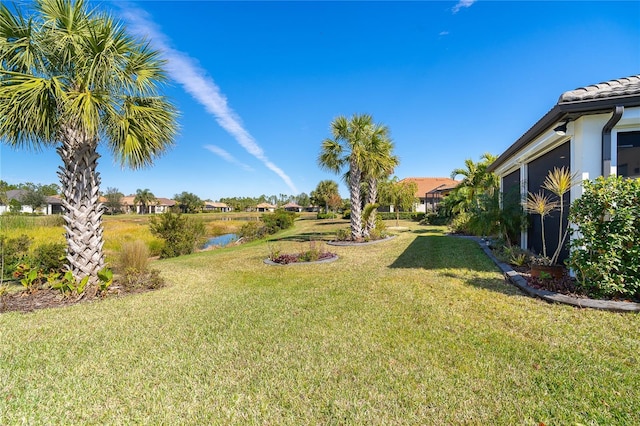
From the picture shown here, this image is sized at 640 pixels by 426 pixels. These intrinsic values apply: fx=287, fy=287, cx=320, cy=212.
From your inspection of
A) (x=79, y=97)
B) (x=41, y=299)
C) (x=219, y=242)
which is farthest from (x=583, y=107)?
(x=219, y=242)

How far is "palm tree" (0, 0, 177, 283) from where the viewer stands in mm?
5504

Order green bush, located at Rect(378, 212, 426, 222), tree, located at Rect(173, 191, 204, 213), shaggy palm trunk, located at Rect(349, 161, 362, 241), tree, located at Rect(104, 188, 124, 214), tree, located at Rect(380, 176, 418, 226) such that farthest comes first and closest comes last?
1. tree, located at Rect(173, 191, 204, 213)
2. tree, located at Rect(104, 188, 124, 214)
3. green bush, located at Rect(378, 212, 426, 222)
4. tree, located at Rect(380, 176, 418, 226)
5. shaggy palm trunk, located at Rect(349, 161, 362, 241)

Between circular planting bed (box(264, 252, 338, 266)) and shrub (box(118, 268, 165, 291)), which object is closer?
shrub (box(118, 268, 165, 291))

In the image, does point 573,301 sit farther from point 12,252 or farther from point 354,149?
point 12,252

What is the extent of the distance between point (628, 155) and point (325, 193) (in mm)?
47469

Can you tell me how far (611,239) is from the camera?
425cm

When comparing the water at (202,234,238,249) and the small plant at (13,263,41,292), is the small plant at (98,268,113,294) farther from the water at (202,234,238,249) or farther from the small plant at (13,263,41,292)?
the water at (202,234,238,249)

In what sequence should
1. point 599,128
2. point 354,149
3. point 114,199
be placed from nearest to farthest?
point 599,128 < point 354,149 < point 114,199

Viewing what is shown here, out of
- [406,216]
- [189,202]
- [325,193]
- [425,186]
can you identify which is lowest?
[406,216]

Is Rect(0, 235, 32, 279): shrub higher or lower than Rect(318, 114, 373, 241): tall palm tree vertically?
lower

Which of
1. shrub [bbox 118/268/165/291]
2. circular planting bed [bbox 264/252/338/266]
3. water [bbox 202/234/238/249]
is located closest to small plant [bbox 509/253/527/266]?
circular planting bed [bbox 264/252/338/266]

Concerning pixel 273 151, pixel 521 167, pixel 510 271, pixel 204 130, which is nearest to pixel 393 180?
pixel 273 151

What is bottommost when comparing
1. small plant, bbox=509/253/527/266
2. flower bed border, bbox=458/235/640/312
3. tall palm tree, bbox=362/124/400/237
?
flower bed border, bbox=458/235/640/312

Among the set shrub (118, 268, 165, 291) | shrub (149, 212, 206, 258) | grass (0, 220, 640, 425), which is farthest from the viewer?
shrub (149, 212, 206, 258)
